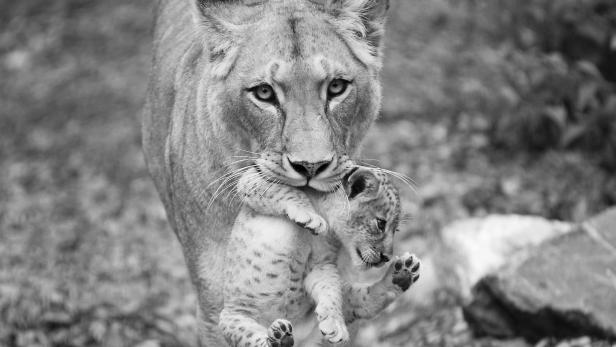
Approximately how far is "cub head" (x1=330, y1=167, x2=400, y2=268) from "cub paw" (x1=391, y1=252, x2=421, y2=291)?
0.08 meters

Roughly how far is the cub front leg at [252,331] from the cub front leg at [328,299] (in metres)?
0.15

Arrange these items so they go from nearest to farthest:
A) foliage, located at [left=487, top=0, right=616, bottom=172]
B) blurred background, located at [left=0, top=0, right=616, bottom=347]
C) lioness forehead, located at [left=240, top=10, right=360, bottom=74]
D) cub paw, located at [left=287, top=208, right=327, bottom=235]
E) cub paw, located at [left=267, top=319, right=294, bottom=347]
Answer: cub paw, located at [left=267, top=319, right=294, bottom=347] → cub paw, located at [left=287, top=208, right=327, bottom=235] → lioness forehead, located at [left=240, top=10, right=360, bottom=74] → blurred background, located at [left=0, top=0, right=616, bottom=347] → foliage, located at [left=487, top=0, right=616, bottom=172]

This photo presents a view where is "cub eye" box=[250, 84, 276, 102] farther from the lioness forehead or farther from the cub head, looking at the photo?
the cub head

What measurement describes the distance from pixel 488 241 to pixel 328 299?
9.96 feet

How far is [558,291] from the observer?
5312mm

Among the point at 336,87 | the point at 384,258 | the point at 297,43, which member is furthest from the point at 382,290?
the point at 297,43

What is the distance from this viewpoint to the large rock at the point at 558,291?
519 cm

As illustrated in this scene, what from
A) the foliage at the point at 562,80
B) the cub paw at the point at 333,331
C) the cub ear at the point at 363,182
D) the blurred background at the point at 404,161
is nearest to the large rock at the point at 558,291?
the blurred background at the point at 404,161

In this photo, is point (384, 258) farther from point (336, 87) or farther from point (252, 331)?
point (336, 87)

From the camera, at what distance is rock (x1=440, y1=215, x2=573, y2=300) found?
6.41 metres

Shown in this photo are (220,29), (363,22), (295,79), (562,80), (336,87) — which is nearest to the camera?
(295,79)

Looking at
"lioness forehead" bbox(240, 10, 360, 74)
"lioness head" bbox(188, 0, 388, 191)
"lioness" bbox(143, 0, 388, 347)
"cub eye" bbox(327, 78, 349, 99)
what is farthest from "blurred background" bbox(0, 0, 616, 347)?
"lioness forehead" bbox(240, 10, 360, 74)

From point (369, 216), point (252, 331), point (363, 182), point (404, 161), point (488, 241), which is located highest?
point (363, 182)

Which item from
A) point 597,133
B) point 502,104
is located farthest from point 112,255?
point 597,133
